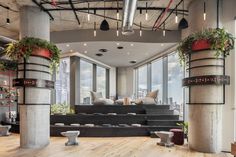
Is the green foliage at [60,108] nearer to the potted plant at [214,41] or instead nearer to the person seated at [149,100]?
the person seated at [149,100]

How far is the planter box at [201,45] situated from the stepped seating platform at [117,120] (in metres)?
3.25

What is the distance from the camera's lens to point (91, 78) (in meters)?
14.2

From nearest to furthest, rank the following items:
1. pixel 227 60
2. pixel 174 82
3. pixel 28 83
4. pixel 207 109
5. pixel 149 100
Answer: pixel 207 109, pixel 227 60, pixel 28 83, pixel 149 100, pixel 174 82

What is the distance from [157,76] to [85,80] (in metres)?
4.02

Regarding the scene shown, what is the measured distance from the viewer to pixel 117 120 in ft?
28.6

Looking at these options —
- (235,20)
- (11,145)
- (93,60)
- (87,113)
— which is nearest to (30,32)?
(11,145)

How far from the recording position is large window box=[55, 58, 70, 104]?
41.2 feet

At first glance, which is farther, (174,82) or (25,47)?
(174,82)

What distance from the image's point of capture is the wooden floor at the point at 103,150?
209 inches

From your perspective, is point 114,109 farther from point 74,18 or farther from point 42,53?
point 42,53

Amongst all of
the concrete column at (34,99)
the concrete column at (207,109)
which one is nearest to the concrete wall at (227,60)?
the concrete column at (207,109)

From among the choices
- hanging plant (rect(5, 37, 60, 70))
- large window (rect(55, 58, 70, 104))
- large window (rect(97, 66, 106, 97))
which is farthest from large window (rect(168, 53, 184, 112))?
hanging plant (rect(5, 37, 60, 70))

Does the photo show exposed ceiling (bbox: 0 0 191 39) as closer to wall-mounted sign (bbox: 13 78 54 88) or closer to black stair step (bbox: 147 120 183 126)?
wall-mounted sign (bbox: 13 78 54 88)

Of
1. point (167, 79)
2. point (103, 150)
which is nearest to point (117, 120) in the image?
point (103, 150)
